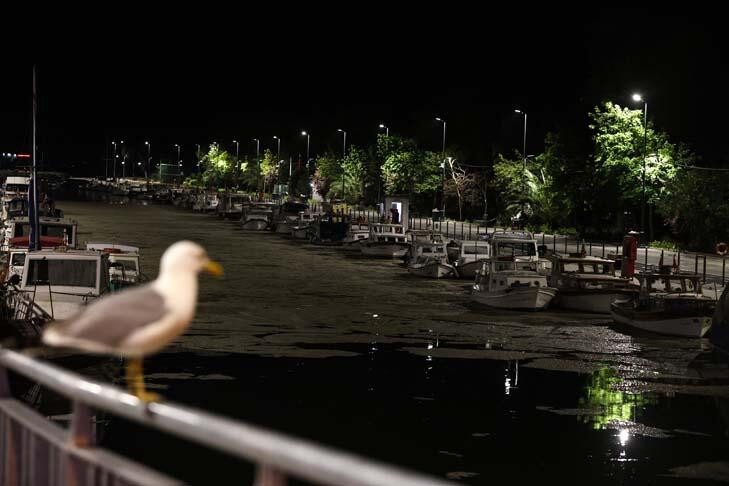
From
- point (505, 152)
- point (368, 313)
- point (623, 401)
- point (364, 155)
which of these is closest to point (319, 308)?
point (368, 313)

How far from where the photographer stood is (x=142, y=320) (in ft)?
12.4

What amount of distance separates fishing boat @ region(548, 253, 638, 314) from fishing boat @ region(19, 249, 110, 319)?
685 inches

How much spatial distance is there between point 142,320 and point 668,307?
29.1 meters

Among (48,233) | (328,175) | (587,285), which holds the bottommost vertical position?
(587,285)

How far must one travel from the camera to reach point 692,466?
1708 cm

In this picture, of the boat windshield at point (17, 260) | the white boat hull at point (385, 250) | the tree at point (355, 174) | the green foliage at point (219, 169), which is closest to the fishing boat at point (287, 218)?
the white boat hull at point (385, 250)

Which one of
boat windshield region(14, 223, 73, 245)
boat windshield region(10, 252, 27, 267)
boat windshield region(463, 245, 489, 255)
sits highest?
boat windshield region(14, 223, 73, 245)

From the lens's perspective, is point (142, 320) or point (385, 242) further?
point (385, 242)

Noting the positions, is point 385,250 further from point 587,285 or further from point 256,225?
point 256,225

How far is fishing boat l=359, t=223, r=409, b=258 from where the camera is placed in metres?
59.0

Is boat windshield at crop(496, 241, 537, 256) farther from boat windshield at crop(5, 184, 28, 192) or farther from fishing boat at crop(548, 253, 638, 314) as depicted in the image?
boat windshield at crop(5, 184, 28, 192)

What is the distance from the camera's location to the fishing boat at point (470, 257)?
4709 centimetres

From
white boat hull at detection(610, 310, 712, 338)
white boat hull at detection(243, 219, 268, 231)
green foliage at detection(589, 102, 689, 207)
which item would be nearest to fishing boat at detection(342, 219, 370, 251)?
green foliage at detection(589, 102, 689, 207)

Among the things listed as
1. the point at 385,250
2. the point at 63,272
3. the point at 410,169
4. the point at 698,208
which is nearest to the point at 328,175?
the point at 410,169
